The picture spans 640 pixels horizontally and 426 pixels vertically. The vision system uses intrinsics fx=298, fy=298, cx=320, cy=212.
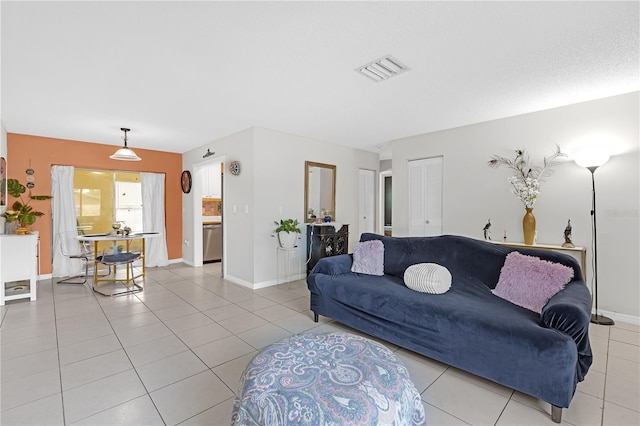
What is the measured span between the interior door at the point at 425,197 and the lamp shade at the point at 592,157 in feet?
5.71

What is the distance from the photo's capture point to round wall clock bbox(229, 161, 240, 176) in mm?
4751

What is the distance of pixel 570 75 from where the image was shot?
275 centimetres

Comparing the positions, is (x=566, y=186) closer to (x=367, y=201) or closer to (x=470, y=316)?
(x=470, y=316)

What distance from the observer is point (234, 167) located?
4.82m

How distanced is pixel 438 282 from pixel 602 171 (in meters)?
2.46

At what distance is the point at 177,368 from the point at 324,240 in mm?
2920

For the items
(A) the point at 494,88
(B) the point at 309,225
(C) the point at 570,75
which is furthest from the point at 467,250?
(B) the point at 309,225

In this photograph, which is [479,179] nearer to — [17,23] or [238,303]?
[238,303]

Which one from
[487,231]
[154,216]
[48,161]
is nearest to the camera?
[487,231]

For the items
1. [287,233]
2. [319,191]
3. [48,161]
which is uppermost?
[48,161]

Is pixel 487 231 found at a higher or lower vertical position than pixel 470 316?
higher

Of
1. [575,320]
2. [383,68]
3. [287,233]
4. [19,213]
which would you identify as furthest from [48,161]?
[575,320]

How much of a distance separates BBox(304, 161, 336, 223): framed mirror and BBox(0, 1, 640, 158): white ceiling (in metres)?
1.28

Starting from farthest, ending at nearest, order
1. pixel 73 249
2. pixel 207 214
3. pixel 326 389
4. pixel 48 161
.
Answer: pixel 207 214 → pixel 73 249 → pixel 48 161 → pixel 326 389
